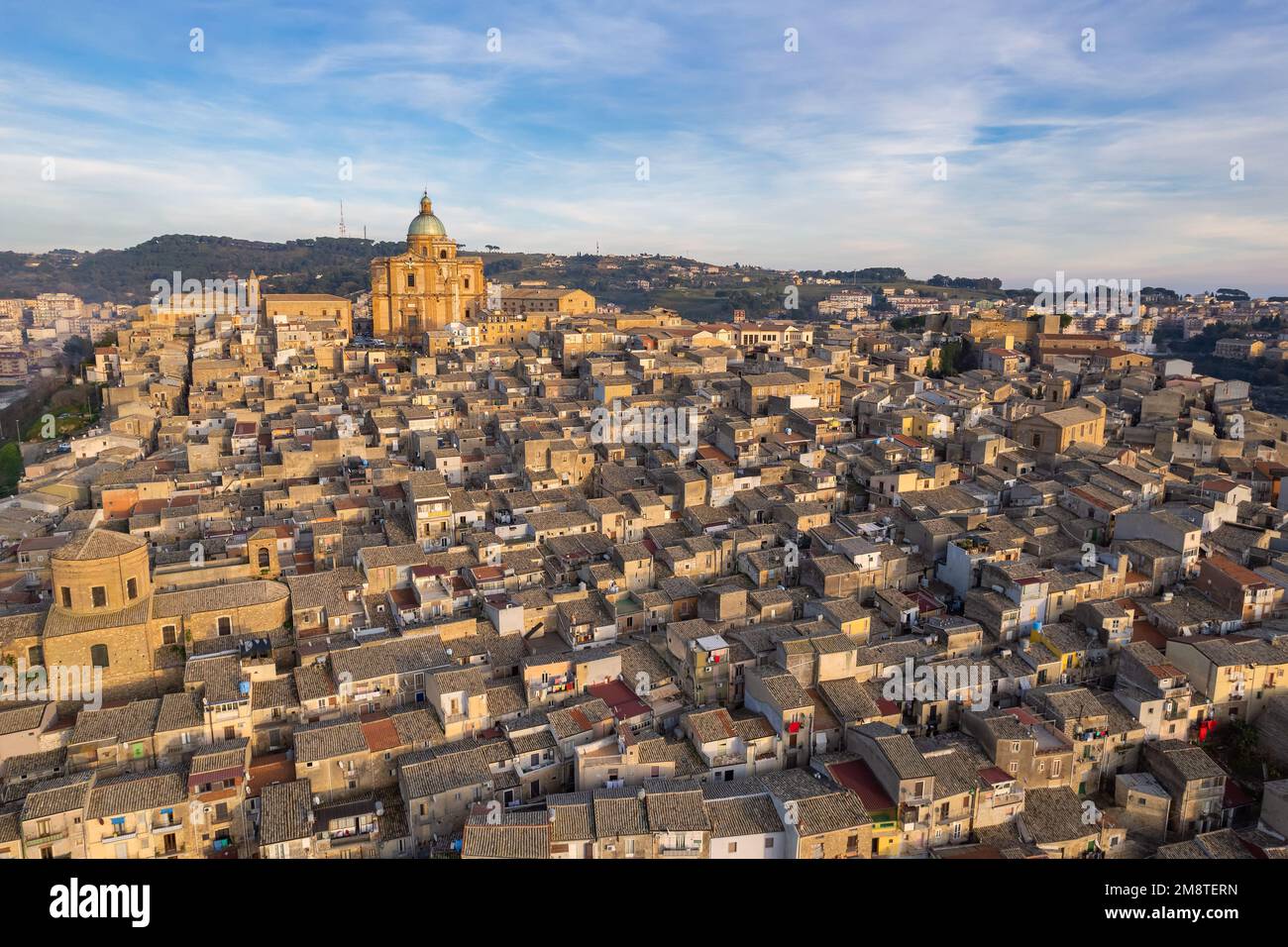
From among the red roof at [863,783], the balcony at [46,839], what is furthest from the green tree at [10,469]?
the red roof at [863,783]

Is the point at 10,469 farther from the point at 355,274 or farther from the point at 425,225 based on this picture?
the point at 355,274

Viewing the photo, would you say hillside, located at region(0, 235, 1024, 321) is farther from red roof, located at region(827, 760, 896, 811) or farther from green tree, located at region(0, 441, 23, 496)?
red roof, located at region(827, 760, 896, 811)

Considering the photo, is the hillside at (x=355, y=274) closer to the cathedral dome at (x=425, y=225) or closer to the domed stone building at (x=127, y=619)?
the cathedral dome at (x=425, y=225)

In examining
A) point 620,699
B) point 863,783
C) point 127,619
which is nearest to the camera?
point 863,783

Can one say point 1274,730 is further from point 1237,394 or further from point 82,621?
point 1237,394

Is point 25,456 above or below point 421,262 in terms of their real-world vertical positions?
below

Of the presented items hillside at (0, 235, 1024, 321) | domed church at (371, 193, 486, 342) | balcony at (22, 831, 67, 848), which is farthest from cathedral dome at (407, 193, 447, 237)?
balcony at (22, 831, 67, 848)

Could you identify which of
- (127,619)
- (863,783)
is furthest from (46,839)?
(863,783)

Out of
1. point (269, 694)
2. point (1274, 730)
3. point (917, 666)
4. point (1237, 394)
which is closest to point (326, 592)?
point (269, 694)
